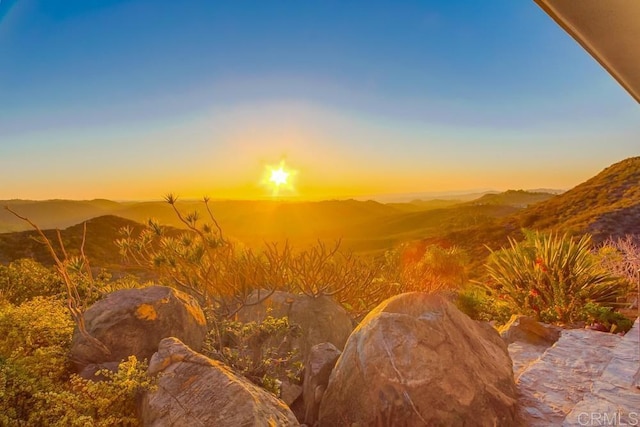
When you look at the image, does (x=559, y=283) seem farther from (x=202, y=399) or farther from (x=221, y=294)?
(x=202, y=399)

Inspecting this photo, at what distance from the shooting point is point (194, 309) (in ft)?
15.6

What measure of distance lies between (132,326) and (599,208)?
44.3 m

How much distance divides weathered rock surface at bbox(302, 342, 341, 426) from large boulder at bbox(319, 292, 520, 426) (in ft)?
0.85

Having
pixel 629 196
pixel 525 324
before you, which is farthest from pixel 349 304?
pixel 629 196

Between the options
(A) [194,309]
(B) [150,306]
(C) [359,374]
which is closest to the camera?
(C) [359,374]

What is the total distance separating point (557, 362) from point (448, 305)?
2.22 m

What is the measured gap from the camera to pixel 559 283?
7.68 metres

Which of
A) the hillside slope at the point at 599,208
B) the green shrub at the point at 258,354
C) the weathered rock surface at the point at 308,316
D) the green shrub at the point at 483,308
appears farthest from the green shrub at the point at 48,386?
the hillside slope at the point at 599,208

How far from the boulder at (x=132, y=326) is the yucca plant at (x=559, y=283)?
6.51 metres

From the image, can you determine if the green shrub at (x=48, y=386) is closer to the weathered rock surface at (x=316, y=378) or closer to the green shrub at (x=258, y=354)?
the green shrub at (x=258, y=354)

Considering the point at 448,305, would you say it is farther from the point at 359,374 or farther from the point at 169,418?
the point at 169,418

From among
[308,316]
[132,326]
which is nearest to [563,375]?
[308,316]

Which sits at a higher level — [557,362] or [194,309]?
[194,309]

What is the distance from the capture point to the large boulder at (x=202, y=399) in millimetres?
2756
